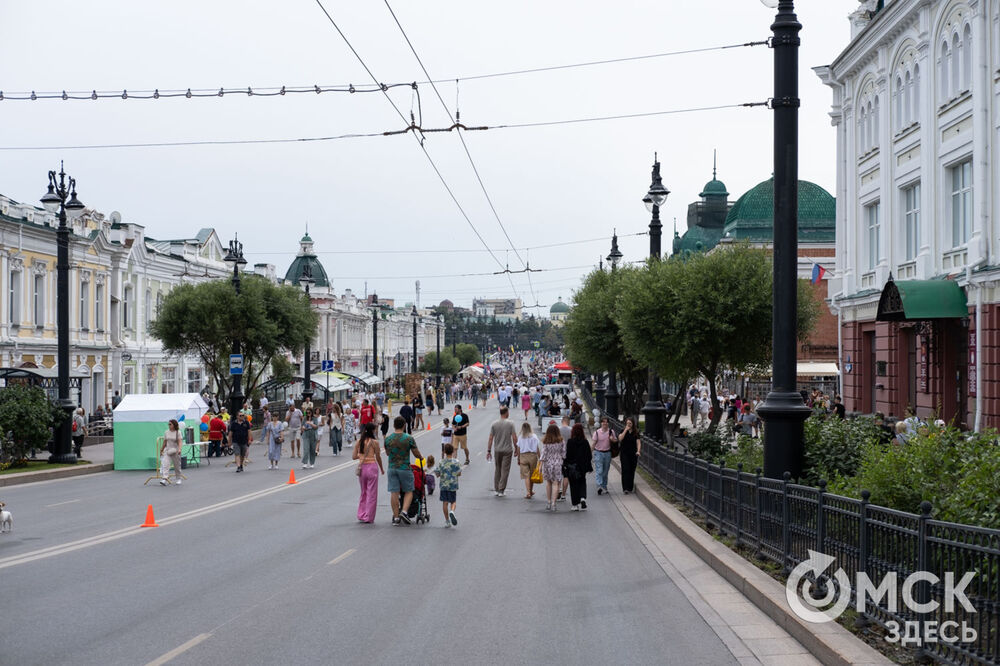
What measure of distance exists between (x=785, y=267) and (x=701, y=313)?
14445 millimetres

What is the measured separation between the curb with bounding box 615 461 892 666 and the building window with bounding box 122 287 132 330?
4308 cm

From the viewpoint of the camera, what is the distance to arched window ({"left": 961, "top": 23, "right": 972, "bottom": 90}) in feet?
81.7

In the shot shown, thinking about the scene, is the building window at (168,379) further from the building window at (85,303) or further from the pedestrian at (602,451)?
the pedestrian at (602,451)

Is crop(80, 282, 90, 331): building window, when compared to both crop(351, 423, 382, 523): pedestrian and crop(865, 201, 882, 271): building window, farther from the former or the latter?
crop(351, 423, 382, 523): pedestrian

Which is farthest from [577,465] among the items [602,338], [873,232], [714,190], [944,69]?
[714,190]

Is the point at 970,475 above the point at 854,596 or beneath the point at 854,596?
above

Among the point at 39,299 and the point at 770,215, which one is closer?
the point at 39,299

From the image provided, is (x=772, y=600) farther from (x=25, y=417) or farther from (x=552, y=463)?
(x=25, y=417)

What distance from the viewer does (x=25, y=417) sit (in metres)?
25.0

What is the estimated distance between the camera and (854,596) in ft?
26.9

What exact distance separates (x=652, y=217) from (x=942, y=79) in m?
8.11

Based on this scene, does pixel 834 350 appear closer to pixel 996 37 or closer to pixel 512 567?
pixel 996 37

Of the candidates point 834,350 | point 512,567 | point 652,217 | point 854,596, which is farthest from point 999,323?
point 834,350

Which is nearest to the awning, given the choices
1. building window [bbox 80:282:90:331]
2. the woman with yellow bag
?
the woman with yellow bag
